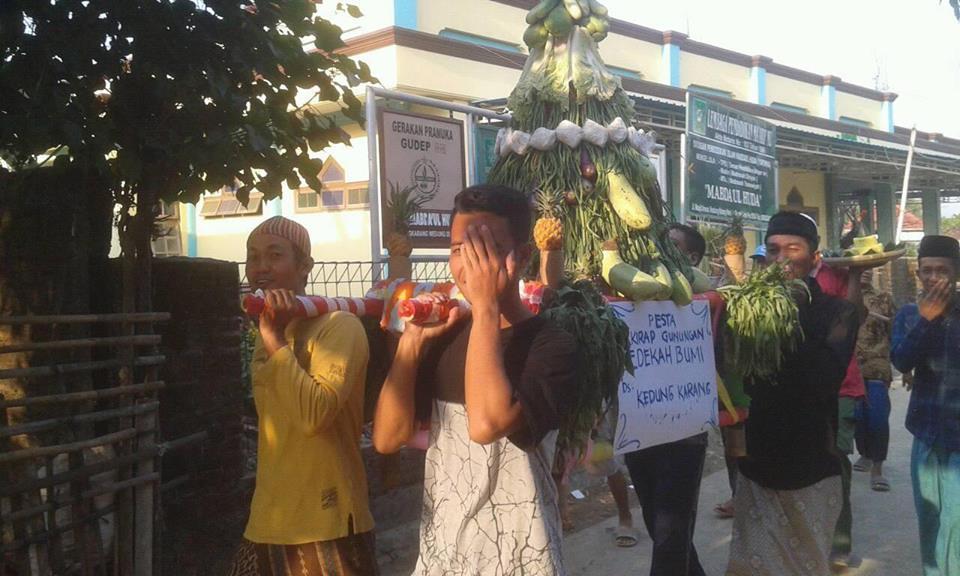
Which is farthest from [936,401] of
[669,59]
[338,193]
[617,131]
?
[669,59]

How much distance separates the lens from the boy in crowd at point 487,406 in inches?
81.0

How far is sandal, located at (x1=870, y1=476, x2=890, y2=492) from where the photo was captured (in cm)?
670

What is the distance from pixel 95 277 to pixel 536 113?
216 cm

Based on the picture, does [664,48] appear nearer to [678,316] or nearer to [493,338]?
[678,316]

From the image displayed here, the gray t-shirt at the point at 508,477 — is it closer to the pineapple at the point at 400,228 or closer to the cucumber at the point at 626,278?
the pineapple at the point at 400,228

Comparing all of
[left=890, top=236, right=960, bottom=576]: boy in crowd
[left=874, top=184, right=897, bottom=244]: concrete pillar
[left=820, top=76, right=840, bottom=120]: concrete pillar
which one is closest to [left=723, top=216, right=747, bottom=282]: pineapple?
[left=890, top=236, right=960, bottom=576]: boy in crowd

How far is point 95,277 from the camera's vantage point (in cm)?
414

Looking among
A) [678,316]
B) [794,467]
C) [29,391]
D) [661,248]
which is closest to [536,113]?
[661,248]

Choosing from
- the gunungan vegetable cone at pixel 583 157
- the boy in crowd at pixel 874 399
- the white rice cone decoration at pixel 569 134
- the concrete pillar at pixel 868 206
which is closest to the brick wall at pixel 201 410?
the gunungan vegetable cone at pixel 583 157

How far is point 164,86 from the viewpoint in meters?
2.92

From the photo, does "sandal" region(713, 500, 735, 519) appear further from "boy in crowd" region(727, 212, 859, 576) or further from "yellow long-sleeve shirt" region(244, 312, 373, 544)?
"yellow long-sleeve shirt" region(244, 312, 373, 544)

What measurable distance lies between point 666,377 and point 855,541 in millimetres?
2570

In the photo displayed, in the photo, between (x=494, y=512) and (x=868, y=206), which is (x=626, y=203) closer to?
(x=494, y=512)

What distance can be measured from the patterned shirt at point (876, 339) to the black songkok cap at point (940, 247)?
298 cm
